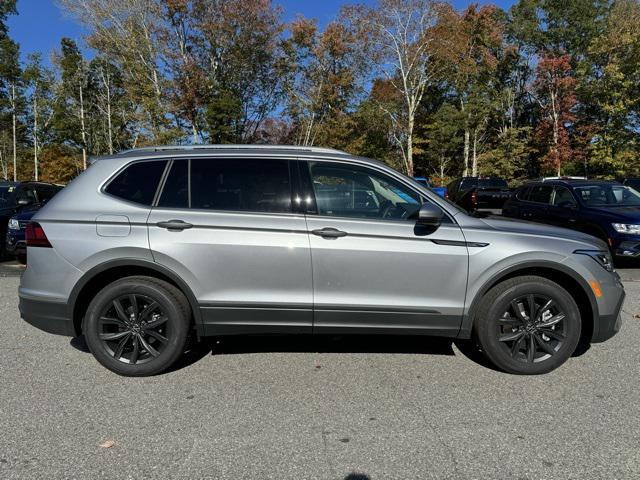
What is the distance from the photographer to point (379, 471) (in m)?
2.61

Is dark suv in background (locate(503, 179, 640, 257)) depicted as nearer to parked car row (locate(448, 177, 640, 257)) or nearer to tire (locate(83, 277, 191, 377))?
parked car row (locate(448, 177, 640, 257))

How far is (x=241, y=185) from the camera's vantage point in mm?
3859

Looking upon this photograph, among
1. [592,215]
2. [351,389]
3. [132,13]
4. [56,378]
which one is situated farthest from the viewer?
[132,13]

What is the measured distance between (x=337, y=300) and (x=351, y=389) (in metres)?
0.68

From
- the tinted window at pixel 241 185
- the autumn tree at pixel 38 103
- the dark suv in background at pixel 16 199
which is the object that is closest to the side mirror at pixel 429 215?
the tinted window at pixel 241 185

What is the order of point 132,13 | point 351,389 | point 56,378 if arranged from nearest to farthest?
1. point 351,389
2. point 56,378
3. point 132,13

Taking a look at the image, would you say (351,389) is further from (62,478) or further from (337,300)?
(62,478)

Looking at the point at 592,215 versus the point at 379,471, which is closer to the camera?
the point at 379,471

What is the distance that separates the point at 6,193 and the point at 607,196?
1222 centimetres

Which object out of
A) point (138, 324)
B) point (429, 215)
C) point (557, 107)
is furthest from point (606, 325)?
point (557, 107)

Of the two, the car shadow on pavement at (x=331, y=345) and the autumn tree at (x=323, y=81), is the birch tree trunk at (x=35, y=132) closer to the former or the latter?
the autumn tree at (x=323, y=81)

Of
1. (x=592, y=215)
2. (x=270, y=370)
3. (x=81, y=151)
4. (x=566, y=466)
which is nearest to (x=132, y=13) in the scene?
(x=81, y=151)

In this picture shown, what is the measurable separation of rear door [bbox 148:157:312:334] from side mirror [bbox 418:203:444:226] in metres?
0.88

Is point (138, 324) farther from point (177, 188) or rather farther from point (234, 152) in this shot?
point (234, 152)
